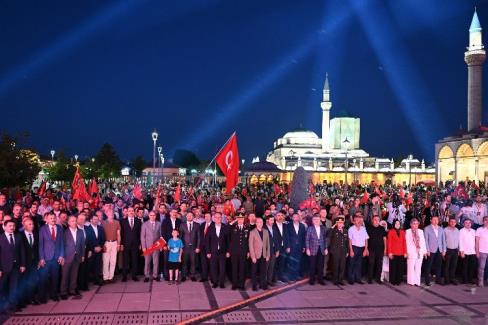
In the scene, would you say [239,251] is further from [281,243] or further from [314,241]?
[314,241]

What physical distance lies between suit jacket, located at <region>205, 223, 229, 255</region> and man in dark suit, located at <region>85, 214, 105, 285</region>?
234 cm

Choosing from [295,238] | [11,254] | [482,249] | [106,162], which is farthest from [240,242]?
[106,162]

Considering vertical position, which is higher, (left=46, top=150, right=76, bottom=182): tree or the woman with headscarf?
(left=46, top=150, right=76, bottom=182): tree

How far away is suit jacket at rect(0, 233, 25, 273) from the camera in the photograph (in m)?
8.43

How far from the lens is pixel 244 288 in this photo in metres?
10.8

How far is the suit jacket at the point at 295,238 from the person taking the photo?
11.5 meters

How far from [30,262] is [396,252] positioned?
313 inches

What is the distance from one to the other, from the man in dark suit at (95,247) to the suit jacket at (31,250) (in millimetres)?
1191

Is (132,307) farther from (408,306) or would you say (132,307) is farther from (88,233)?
(408,306)

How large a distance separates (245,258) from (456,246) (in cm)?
522

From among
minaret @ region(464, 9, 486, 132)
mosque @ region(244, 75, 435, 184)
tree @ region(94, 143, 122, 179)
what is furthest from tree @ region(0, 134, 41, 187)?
minaret @ region(464, 9, 486, 132)

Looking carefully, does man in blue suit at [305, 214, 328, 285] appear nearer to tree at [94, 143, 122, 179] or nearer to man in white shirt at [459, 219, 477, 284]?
man in white shirt at [459, 219, 477, 284]

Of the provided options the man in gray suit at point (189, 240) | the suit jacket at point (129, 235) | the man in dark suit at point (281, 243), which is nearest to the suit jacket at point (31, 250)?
the suit jacket at point (129, 235)

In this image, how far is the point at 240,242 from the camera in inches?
423
